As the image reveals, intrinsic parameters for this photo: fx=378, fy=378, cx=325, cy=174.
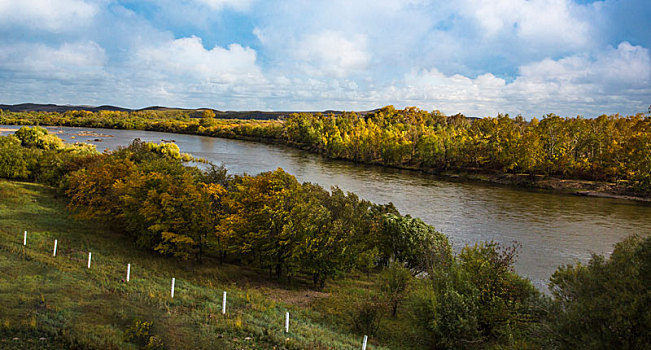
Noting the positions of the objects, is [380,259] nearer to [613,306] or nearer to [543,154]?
[613,306]

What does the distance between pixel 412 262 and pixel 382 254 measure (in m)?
2.82

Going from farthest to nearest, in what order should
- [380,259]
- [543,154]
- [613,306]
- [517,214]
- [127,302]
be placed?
Answer: [543,154] → [517,214] → [380,259] → [127,302] → [613,306]

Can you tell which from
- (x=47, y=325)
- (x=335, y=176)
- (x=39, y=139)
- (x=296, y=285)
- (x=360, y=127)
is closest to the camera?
(x=47, y=325)

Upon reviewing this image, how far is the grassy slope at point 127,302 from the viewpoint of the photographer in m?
13.1

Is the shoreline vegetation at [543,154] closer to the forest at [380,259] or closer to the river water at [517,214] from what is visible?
the river water at [517,214]

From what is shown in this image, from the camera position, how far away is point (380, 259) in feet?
119

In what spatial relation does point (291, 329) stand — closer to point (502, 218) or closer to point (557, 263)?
point (557, 263)

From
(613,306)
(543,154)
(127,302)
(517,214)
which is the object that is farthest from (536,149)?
(127,302)

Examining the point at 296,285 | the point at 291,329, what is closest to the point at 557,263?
the point at 296,285

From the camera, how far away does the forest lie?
1330 cm

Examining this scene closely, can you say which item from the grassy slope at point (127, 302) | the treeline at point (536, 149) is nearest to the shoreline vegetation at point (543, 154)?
the treeline at point (536, 149)

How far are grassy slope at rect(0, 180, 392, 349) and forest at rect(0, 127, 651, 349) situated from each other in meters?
2.43

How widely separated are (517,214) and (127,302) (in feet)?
168

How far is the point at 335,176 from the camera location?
268 ft
